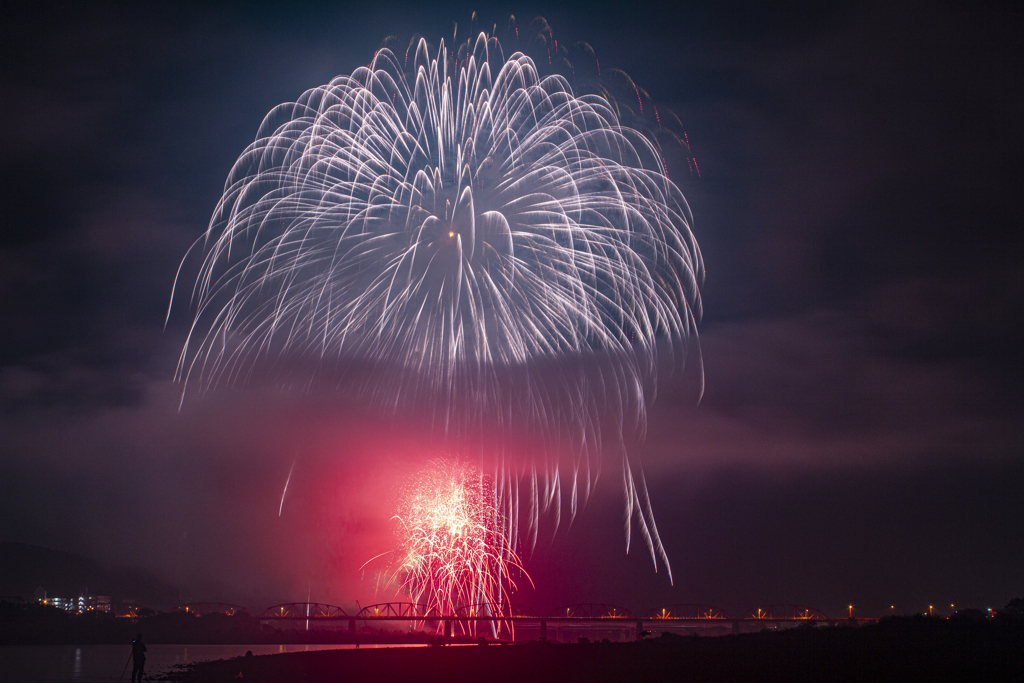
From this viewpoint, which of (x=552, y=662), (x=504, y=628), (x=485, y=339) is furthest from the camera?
(x=504, y=628)

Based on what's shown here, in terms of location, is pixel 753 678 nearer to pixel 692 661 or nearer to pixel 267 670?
pixel 692 661

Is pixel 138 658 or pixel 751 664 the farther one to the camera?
pixel 751 664

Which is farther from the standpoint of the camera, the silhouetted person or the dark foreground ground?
the dark foreground ground

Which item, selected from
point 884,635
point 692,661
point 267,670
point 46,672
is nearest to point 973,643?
point 884,635

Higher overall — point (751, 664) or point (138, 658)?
point (138, 658)

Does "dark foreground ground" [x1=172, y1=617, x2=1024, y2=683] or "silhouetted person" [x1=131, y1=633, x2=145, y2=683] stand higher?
"silhouetted person" [x1=131, y1=633, x2=145, y2=683]

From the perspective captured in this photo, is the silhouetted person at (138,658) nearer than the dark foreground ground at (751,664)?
Yes

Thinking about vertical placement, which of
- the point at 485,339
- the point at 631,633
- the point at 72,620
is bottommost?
the point at 631,633

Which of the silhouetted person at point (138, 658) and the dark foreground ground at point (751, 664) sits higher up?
the silhouetted person at point (138, 658)
